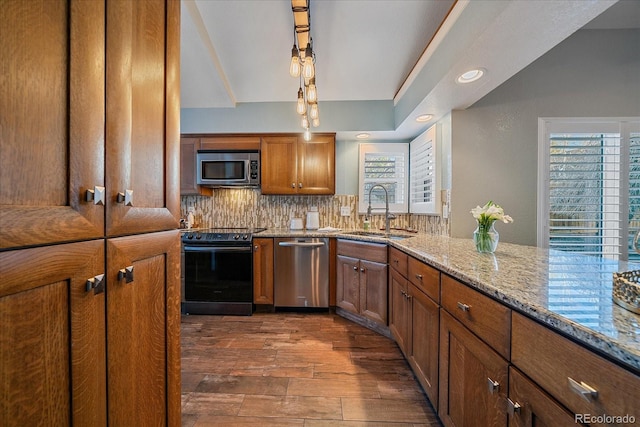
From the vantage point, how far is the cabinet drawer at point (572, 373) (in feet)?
1.65

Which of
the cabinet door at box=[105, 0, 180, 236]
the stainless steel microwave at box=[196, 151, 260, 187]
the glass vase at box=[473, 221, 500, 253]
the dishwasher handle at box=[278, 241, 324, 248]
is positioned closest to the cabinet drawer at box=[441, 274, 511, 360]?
the glass vase at box=[473, 221, 500, 253]

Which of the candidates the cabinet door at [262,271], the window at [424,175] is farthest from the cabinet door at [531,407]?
the cabinet door at [262,271]

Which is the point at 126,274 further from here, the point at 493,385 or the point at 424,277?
the point at 424,277

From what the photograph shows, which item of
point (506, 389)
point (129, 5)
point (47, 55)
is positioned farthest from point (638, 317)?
point (129, 5)

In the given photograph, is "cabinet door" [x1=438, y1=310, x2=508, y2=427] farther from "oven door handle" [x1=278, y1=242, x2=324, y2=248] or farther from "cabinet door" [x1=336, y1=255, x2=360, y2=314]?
"oven door handle" [x1=278, y1=242, x2=324, y2=248]

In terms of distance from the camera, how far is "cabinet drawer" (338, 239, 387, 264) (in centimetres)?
225

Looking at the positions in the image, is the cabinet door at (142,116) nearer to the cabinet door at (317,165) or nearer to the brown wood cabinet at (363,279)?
the brown wood cabinet at (363,279)

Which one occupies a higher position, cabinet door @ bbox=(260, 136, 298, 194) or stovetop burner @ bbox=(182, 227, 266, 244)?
cabinet door @ bbox=(260, 136, 298, 194)

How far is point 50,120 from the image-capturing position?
1.65 ft

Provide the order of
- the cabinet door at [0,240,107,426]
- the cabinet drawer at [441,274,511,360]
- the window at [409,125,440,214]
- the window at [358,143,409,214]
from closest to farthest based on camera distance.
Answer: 1. the cabinet door at [0,240,107,426]
2. the cabinet drawer at [441,274,511,360]
3. the window at [409,125,440,214]
4. the window at [358,143,409,214]

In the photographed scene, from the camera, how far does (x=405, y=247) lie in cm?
177

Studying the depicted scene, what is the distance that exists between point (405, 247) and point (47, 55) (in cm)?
180

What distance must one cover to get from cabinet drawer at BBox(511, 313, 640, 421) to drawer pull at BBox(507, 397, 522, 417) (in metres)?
0.11

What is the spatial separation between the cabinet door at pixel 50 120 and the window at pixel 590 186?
291cm
